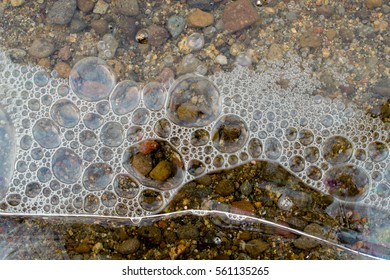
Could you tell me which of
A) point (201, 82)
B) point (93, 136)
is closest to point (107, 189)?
point (93, 136)

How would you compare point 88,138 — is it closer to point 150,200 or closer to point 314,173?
point 150,200

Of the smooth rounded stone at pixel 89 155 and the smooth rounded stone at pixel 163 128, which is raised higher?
the smooth rounded stone at pixel 163 128

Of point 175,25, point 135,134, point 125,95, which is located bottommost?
point 135,134

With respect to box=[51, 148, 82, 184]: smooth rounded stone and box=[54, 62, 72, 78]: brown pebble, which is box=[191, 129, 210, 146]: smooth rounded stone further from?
box=[54, 62, 72, 78]: brown pebble

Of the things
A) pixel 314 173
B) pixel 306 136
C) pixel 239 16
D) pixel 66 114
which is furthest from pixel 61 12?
pixel 314 173

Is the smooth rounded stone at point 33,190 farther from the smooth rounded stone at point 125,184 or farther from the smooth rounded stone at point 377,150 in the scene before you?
the smooth rounded stone at point 377,150

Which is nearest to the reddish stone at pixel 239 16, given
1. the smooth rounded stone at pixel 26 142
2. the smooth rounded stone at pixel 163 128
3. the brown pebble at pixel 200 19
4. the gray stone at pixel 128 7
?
the brown pebble at pixel 200 19
